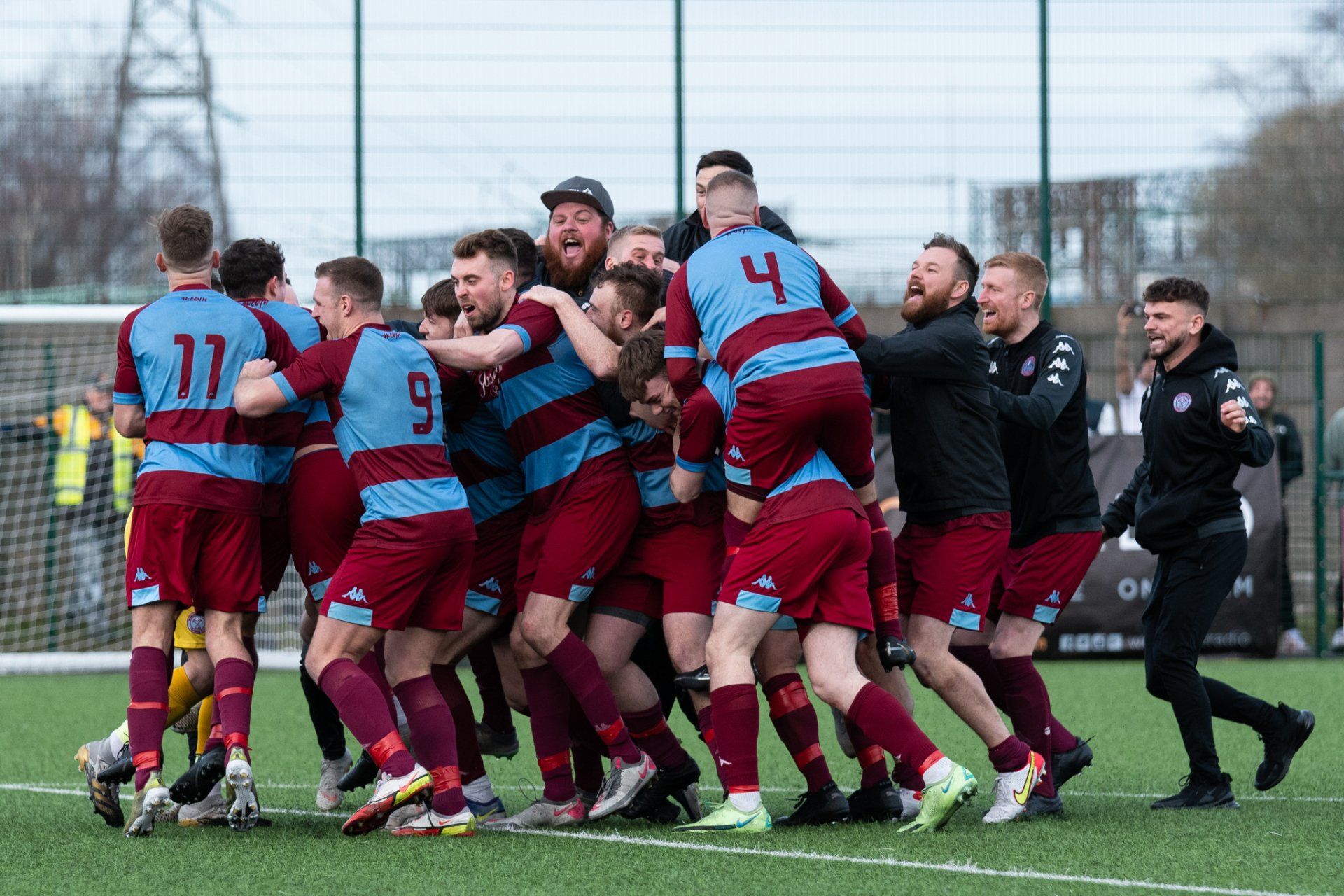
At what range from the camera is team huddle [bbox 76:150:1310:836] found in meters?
5.18

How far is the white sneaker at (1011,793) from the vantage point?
5.50 m

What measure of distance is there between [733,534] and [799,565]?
355mm

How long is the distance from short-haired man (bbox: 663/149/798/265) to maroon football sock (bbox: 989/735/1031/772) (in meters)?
1.92

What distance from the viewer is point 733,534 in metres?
5.38

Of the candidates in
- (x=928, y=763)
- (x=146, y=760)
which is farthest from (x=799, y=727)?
(x=146, y=760)

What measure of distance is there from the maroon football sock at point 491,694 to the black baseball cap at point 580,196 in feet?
6.06

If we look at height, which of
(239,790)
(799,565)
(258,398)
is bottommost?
(239,790)

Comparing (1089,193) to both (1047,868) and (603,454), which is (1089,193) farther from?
(1047,868)

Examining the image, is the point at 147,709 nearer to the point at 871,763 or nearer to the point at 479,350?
the point at 479,350

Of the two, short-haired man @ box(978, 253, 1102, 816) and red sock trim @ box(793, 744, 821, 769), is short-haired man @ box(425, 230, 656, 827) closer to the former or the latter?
red sock trim @ box(793, 744, 821, 769)

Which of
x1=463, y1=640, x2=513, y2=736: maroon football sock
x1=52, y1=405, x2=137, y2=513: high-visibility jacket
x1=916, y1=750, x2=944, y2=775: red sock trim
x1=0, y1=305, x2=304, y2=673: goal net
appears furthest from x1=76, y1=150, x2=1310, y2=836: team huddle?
x1=52, y1=405, x2=137, y2=513: high-visibility jacket

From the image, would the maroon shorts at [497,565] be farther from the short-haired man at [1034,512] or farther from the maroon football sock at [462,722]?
the short-haired man at [1034,512]

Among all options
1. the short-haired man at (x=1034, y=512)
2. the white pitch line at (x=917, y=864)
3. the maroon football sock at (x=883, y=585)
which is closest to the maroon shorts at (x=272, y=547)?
the white pitch line at (x=917, y=864)

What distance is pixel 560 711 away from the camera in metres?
5.70
